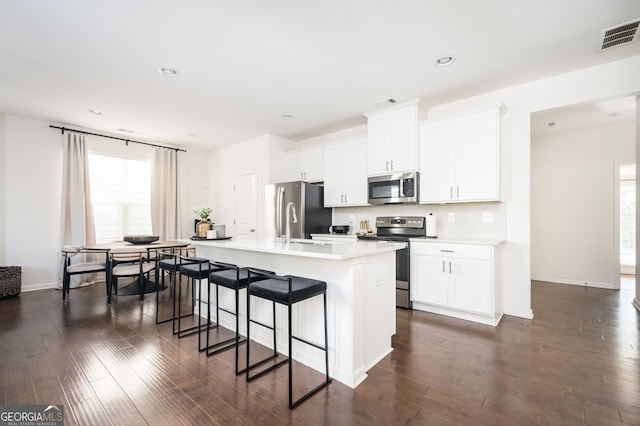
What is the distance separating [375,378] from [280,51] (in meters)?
3.02

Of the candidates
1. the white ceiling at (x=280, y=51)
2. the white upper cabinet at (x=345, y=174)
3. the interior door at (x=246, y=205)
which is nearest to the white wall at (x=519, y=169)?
the white ceiling at (x=280, y=51)

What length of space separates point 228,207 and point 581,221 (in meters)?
7.02

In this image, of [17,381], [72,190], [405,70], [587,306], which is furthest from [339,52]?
[72,190]

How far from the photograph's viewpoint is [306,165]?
5438mm

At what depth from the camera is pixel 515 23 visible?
2.38m

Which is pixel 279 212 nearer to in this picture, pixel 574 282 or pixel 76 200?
pixel 76 200

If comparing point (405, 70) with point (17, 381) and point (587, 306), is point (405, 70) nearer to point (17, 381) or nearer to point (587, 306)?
→ point (587, 306)

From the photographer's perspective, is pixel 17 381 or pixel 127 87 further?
pixel 127 87

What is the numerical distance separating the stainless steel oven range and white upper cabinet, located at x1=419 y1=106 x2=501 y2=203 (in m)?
0.40

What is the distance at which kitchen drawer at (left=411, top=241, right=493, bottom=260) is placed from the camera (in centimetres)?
315

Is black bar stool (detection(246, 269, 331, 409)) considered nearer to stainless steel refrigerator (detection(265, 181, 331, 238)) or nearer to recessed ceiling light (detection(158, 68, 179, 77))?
recessed ceiling light (detection(158, 68, 179, 77))

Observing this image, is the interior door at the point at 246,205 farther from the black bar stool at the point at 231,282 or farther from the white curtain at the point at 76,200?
the black bar stool at the point at 231,282

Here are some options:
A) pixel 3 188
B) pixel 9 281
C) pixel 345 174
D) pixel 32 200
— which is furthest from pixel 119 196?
pixel 345 174

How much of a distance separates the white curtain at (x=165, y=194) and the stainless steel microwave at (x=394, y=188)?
14.4ft
